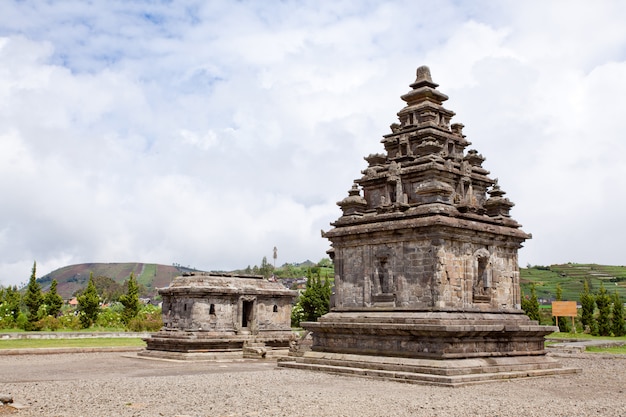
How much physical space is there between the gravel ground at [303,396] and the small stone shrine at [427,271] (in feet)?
3.41

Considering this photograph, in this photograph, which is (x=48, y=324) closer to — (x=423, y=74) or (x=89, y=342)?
(x=89, y=342)

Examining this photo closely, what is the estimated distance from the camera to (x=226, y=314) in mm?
31172

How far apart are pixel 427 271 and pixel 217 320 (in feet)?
50.6

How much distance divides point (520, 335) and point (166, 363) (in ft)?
50.6

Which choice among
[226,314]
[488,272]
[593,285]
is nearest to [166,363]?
[226,314]

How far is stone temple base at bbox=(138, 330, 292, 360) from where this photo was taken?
29.2 meters

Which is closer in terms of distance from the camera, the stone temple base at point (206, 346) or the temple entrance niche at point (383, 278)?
the temple entrance niche at point (383, 278)

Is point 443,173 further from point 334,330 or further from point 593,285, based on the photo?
point 593,285

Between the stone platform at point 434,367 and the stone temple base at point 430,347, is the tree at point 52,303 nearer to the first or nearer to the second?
the stone temple base at point 430,347

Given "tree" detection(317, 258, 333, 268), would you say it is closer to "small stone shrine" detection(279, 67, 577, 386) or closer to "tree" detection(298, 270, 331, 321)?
"tree" detection(298, 270, 331, 321)

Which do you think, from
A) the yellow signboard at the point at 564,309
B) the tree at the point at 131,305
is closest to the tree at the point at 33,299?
the tree at the point at 131,305

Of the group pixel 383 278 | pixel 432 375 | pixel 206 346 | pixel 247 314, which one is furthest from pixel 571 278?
pixel 432 375

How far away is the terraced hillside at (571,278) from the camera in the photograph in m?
102

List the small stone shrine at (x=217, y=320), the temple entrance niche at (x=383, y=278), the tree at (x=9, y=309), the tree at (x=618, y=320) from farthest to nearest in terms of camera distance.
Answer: the tree at (x=9, y=309) < the tree at (x=618, y=320) < the small stone shrine at (x=217, y=320) < the temple entrance niche at (x=383, y=278)
